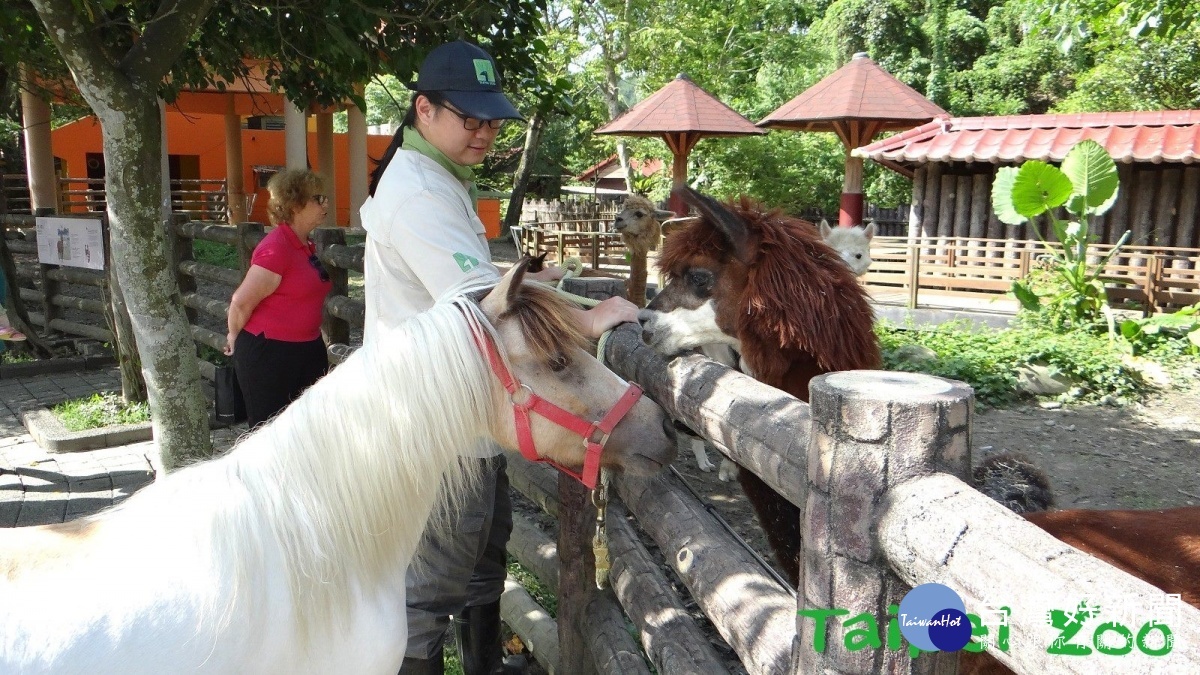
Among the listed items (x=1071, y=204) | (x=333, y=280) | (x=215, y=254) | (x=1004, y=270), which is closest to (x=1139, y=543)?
(x=333, y=280)

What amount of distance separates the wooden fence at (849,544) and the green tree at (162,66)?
2.72 m

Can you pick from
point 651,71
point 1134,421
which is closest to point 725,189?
point 651,71

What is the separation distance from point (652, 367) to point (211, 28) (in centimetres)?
423

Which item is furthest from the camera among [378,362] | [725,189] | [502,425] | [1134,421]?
[725,189]

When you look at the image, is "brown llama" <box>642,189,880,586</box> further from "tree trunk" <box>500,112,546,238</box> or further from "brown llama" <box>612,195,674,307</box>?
"tree trunk" <box>500,112,546,238</box>

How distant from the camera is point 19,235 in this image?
11906 millimetres

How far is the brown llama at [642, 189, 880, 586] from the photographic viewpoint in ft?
8.53

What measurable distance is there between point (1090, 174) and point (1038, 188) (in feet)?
1.84

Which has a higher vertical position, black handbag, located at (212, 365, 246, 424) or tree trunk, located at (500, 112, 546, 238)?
tree trunk, located at (500, 112, 546, 238)

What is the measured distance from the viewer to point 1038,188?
9.55m

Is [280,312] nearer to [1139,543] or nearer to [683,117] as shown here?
[1139,543]

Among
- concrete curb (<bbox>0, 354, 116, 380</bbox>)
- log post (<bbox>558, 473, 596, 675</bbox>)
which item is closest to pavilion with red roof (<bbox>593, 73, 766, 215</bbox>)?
concrete curb (<bbox>0, 354, 116, 380</bbox>)

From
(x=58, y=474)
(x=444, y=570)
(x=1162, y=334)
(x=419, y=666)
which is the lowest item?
(x=58, y=474)

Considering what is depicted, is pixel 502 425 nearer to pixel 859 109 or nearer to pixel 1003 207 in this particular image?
pixel 1003 207
